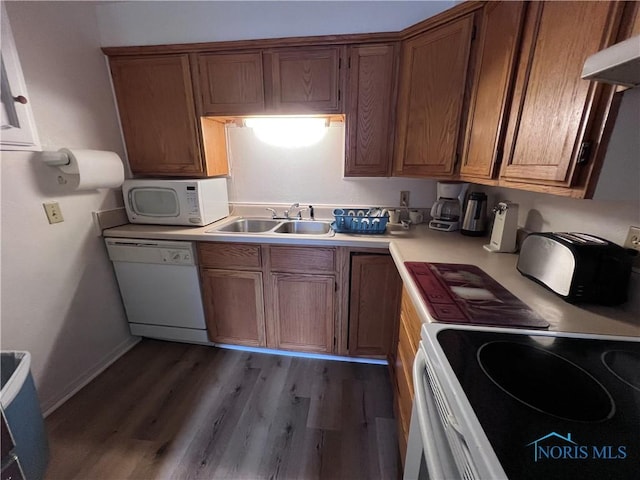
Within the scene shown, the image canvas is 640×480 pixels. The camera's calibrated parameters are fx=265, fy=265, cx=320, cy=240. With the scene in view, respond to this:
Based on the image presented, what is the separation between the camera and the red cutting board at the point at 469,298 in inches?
31.8

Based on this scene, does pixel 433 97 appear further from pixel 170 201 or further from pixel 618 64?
pixel 170 201

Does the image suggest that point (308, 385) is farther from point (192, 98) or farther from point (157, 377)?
point (192, 98)

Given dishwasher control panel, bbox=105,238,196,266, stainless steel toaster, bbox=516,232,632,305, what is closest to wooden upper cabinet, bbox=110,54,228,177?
dishwasher control panel, bbox=105,238,196,266

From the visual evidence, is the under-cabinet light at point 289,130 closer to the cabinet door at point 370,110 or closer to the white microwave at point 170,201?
the cabinet door at point 370,110

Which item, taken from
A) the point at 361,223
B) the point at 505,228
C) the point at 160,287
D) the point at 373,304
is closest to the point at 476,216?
the point at 505,228

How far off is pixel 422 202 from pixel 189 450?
214 cm

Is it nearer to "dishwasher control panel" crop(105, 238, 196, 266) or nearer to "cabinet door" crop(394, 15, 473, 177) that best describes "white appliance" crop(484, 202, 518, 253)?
"cabinet door" crop(394, 15, 473, 177)

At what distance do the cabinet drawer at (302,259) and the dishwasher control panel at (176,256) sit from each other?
22.8 inches

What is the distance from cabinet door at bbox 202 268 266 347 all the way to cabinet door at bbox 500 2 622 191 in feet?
5.17

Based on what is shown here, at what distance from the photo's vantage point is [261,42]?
169 cm

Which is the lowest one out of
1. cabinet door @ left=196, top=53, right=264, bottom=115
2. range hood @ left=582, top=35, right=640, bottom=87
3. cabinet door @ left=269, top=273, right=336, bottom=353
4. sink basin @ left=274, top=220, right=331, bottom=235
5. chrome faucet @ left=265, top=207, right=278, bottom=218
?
cabinet door @ left=269, top=273, right=336, bottom=353

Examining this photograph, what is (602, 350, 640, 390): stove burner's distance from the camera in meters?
0.60

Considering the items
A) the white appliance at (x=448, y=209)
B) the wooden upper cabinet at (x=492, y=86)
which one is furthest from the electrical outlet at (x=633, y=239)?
the white appliance at (x=448, y=209)

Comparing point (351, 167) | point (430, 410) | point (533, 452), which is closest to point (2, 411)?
point (430, 410)
